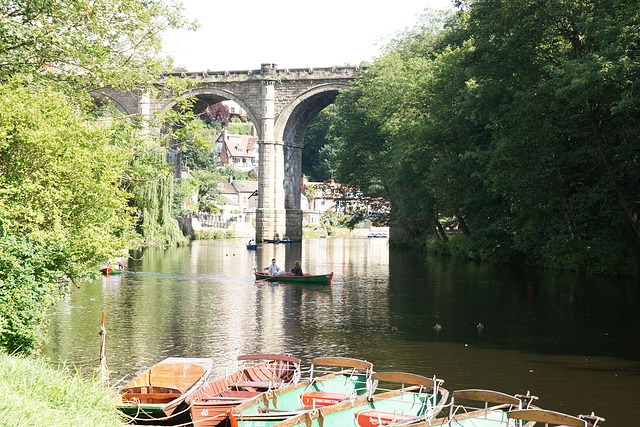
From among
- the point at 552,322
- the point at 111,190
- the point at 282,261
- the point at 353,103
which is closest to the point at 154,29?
the point at 111,190

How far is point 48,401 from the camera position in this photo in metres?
7.54

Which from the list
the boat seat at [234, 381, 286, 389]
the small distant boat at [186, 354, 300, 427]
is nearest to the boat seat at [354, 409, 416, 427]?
the small distant boat at [186, 354, 300, 427]

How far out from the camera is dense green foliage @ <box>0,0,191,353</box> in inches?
461

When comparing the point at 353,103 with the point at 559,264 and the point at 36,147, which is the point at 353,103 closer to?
the point at 559,264

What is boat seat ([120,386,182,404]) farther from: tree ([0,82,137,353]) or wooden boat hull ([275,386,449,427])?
tree ([0,82,137,353])

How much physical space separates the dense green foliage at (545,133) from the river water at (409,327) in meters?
2.20

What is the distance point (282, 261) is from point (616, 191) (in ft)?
67.9

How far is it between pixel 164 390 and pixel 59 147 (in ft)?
18.5

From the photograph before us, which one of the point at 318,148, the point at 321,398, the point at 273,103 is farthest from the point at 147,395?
the point at 318,148

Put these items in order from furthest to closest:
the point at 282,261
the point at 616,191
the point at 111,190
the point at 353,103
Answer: the point at 353,103
the point at 282,261
the point at 616,191
the point at 111,190

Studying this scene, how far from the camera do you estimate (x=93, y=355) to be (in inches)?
561

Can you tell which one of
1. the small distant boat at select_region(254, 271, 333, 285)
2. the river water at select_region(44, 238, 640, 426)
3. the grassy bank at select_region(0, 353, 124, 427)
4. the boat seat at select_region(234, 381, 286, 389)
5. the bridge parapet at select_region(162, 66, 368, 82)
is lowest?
the river water at select_region(44, 238, 640, 426)

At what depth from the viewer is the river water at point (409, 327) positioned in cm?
1280

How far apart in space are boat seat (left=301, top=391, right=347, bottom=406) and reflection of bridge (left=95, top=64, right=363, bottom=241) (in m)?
46.3
